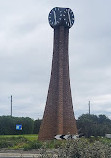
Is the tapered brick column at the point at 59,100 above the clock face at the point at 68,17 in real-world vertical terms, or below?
below

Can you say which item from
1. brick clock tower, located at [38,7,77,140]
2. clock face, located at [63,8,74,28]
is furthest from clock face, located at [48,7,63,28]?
clock face, located at [63,8,74,28]

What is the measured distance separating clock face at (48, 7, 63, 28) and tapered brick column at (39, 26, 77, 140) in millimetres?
609

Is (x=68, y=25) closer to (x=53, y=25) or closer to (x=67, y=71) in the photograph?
(x=53, y=25)

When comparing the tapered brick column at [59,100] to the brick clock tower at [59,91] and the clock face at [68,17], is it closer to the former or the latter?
the brick clock tower at [59,91]

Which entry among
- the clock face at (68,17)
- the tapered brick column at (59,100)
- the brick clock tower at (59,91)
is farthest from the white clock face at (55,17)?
the tapered brick column at (59,100)

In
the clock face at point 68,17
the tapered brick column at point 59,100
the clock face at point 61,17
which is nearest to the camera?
the tapered brick column at point 59,100

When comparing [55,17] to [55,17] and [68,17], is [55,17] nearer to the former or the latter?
[55,17]

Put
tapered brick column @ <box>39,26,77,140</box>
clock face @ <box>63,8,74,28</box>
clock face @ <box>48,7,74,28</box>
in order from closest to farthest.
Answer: tapered brick column @ <box>39,26,77,140</box>
clock face @ <box>48,7,74,28</box>
clock face @ <box>63,8,74,28</box>

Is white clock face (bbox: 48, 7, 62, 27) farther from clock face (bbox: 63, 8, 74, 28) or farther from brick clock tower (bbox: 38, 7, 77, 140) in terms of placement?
clock face (bbox: 63, 8, 74, 28)

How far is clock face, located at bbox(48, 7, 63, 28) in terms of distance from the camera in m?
34.3

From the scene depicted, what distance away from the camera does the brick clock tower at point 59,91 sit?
33.2 m

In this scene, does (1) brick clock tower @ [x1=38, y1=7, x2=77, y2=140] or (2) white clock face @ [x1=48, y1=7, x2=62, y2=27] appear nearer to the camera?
(1) brick clock tower @ [x1=38, y1=7, x2=77, y2=140]

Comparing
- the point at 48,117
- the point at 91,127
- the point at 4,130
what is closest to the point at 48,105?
the point at 48,117

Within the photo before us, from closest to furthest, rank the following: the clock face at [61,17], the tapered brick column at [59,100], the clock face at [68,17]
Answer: the tapered brick column at [59,100]
the clock face at [61,17]
the clock face at [68,17]
